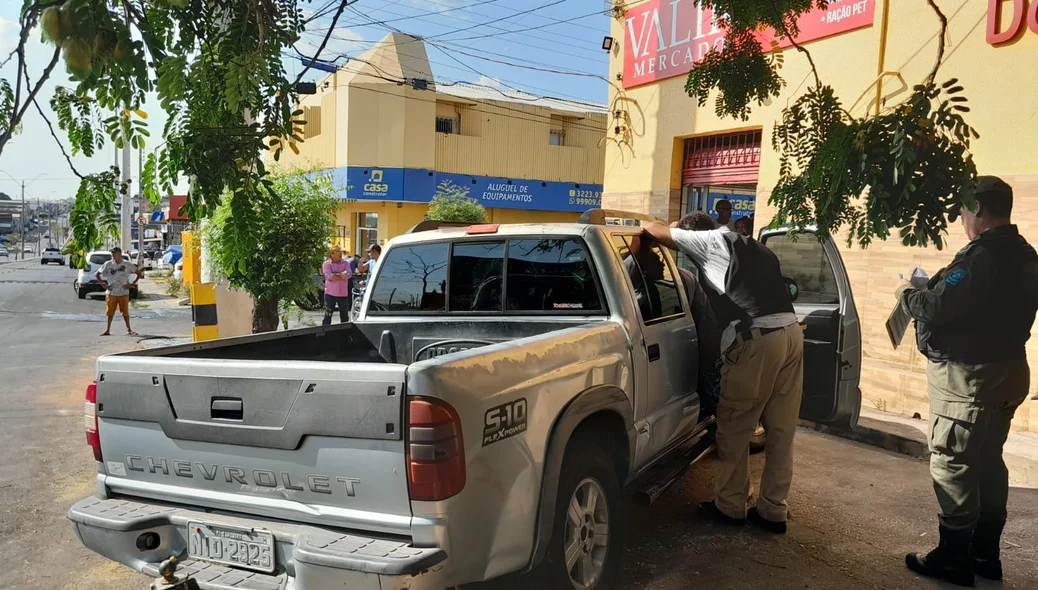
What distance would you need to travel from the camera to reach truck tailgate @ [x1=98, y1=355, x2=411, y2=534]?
96.4 inches

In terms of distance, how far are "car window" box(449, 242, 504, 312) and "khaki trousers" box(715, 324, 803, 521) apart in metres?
1.45

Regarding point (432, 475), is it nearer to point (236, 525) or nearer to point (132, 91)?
point (236, 525)

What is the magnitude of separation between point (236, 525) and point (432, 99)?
2440cm

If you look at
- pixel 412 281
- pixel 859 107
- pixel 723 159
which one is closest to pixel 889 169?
pixel 412 281

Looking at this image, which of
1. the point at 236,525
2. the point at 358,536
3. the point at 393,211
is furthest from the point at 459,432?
the point at 393,211

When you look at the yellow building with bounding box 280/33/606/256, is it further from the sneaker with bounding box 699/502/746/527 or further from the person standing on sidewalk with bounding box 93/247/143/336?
the sneaker with bounding box 699/502/746/527

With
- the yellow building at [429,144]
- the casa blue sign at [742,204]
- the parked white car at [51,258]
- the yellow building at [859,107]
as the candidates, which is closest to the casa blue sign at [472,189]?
the yellow building at [429,144]

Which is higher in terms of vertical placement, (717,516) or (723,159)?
(723,159)

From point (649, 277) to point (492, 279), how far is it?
3.11 ft

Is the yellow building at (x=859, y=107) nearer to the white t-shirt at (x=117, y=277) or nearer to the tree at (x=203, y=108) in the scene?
the tree at (x=203, y=108)

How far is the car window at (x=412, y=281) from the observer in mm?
4382

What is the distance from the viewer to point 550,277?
162 inches

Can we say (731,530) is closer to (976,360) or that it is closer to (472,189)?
(976,360)

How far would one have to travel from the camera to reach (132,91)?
117 inches
